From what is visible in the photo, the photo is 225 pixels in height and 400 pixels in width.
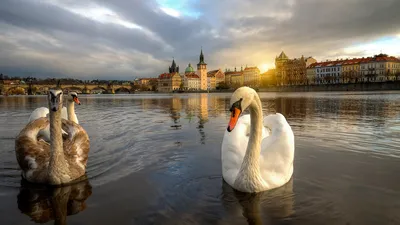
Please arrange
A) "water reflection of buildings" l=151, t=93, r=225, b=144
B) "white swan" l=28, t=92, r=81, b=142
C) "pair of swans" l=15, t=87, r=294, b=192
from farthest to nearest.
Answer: "water reflection of buildings" l=151, t=93, r=225, b=144 < "white swan" l=28, t=92, r=81, b=142 < "pair of swans" l=15, t=87, r=294, b=192

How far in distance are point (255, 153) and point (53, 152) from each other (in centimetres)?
351

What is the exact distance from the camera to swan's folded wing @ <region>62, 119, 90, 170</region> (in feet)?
18.0

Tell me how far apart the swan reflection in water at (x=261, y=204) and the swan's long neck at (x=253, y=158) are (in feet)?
0.66

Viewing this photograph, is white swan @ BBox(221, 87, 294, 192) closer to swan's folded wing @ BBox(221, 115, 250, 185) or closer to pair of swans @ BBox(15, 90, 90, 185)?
swan's folded wing @ BBox(221, 115, 250, 185)

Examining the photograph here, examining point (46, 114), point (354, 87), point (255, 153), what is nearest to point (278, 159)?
point (255, 153)

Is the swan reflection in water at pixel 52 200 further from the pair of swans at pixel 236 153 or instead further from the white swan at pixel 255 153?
the white swan at pixel 255 153

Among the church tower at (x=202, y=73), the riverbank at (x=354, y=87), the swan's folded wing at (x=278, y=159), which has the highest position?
the church tower at (x=202, y=73)

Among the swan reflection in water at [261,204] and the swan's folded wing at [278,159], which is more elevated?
the swan's folded wing at [278,159]

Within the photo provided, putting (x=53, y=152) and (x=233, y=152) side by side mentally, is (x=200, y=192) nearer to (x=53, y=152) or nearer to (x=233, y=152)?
(x=233, y=152)

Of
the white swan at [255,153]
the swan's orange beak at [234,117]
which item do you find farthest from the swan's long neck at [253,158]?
the swan's orange beak at [234,117]

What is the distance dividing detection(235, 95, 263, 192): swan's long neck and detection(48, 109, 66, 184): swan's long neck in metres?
3.17

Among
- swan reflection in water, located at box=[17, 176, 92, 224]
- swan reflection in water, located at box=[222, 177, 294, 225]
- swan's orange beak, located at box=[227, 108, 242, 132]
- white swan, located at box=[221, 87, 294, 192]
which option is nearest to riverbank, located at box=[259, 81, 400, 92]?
white swan, located at box=[221, 87, 294, 192]

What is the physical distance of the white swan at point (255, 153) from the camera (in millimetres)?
4336

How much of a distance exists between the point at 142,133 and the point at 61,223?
7.36m
